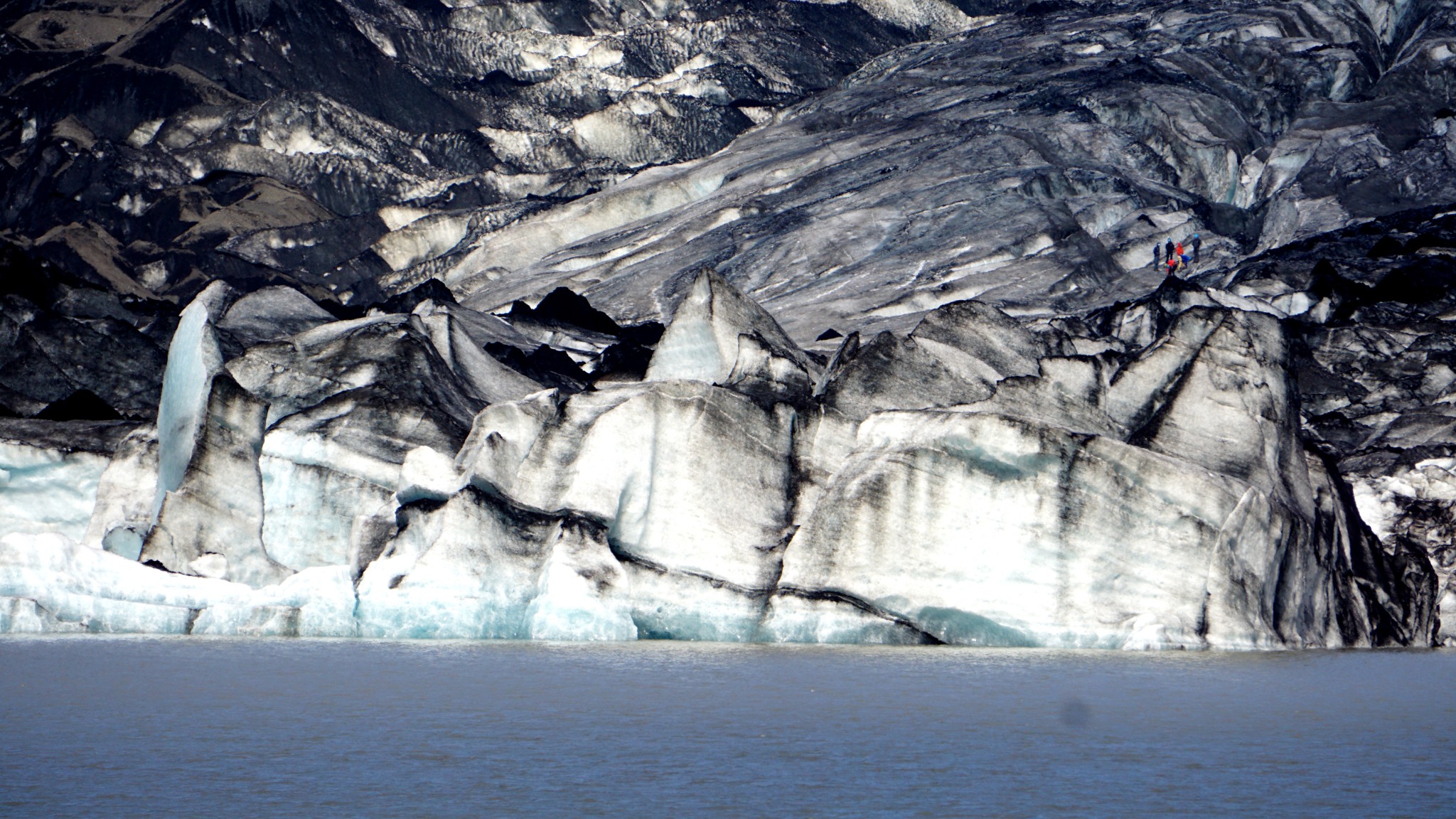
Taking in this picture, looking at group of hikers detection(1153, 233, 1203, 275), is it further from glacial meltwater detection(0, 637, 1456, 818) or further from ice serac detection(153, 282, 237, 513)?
ice serac detection(153, 282, 237, 513)

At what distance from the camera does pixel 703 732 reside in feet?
56.4

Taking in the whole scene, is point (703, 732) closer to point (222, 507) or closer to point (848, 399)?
point (848, 399)

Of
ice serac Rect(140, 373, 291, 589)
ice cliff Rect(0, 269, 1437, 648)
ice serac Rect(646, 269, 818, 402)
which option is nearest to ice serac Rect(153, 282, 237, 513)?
ice cliff Rect(0, 269, 1437, 648)

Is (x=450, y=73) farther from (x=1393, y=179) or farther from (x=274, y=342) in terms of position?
(x=274, y=342)

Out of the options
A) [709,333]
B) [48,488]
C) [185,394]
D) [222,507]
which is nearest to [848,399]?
[709,333]

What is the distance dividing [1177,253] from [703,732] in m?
54.1

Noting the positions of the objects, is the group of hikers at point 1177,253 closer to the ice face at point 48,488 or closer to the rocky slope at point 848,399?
the rocky slope at point 848,399

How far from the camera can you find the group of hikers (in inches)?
2608

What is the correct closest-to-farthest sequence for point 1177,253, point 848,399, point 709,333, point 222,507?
1. point 222,507
2. point 848,399
3. point 709,333
4. point 1177,253

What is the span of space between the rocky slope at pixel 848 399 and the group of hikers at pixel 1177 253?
653mm

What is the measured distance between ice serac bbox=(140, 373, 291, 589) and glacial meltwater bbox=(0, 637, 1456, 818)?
223cm

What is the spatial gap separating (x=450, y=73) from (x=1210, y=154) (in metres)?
62.0

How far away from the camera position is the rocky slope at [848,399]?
23547mm

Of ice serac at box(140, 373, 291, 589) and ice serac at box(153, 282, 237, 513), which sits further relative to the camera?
ice serac at box(153, 282, 237, 513)
